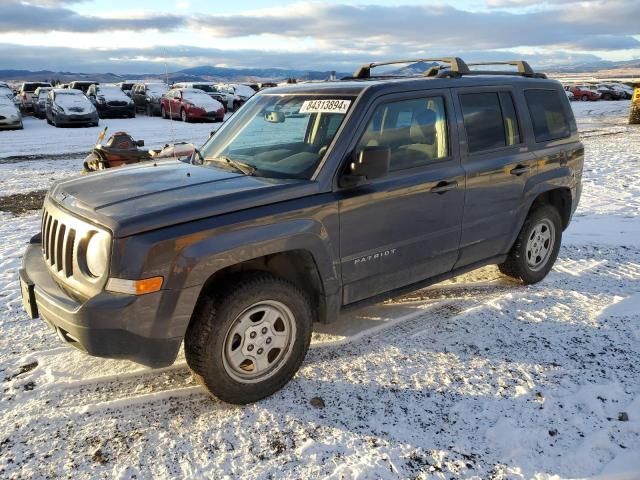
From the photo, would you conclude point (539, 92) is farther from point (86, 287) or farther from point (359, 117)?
point (86, 287)

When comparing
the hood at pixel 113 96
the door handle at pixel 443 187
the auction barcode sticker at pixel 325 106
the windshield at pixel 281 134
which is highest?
the hood at pixel 113 96

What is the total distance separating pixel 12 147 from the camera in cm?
1492

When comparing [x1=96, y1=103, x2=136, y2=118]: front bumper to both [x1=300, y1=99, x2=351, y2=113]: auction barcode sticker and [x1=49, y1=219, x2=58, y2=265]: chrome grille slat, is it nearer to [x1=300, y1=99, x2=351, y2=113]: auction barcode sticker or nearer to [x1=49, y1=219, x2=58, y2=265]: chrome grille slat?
[x1=300, y1=99, x2=351, y2=113]: auction barcode sticker

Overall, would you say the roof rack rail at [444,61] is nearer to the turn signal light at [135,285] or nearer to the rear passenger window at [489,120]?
the rear passenger window at [489,120]

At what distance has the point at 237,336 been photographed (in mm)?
3262

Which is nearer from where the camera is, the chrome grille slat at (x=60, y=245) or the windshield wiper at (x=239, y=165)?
the chrome grille slat at (x=60, y=245)

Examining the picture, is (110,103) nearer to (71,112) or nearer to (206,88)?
(71,112)

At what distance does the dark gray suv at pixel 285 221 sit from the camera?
9.48 ft

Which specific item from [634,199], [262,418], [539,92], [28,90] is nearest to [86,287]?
[262,418]

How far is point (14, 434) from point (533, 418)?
298 cm

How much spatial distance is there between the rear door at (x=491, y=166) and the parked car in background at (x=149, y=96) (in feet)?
76.6

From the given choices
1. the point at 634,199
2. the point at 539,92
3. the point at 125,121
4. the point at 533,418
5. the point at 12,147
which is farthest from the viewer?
the point at 125,121

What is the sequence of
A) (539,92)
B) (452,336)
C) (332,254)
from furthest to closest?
(539,92)
(452,336)
(332,254)

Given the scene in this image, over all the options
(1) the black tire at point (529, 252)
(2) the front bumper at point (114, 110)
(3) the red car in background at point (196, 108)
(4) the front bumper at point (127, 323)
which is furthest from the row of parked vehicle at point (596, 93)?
(4) the front bumper at point (127, 323)
